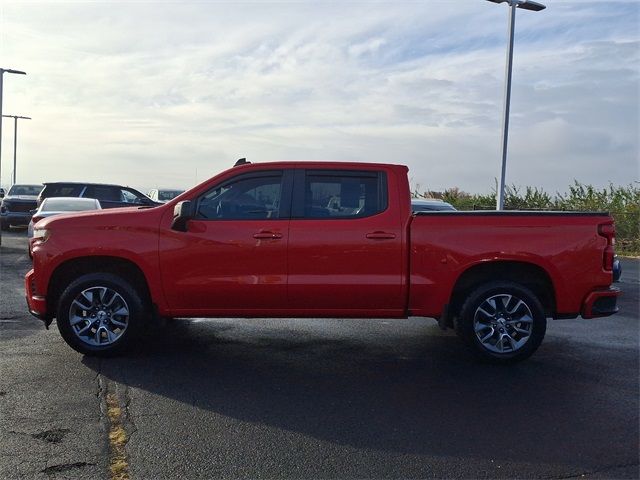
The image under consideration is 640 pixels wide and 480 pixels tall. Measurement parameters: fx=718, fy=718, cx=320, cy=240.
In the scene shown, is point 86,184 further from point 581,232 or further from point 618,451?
point 618,451

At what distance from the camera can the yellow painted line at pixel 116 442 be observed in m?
4.21

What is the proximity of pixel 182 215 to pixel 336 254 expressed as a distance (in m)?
1.49

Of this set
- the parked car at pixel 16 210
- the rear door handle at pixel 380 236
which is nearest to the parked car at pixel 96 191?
the parked car at pixel 16 210

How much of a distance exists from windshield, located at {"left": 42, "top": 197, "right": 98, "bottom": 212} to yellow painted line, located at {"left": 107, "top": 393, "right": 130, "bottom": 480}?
10.7 meters

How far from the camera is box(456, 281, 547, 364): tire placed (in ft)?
22.6

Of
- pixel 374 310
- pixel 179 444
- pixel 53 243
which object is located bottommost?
pixel 179 444

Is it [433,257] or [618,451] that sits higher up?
[433,257]

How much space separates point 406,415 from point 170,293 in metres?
2.71

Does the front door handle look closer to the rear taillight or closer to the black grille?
the rear taillight

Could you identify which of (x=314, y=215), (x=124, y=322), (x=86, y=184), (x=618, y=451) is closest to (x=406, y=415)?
(x=618, y=451)

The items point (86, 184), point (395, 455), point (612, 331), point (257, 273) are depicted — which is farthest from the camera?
point (86, 184)

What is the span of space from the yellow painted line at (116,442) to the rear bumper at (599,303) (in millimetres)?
4387

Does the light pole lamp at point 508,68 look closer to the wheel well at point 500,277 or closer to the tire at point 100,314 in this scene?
the wheel well at point 500,277

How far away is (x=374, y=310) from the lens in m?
6.95
